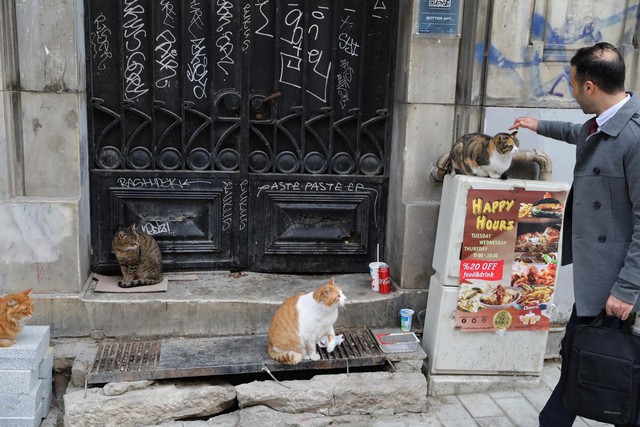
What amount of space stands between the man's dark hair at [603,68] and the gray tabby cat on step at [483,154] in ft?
3.83

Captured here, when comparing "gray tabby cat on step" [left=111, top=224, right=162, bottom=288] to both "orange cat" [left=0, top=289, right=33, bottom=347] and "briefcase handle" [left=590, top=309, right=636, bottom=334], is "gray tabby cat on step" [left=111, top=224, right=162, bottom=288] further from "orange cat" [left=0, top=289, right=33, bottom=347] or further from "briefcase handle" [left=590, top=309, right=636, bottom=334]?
"briefcase handle" [left=590, top=309, right=636, bottom=334]

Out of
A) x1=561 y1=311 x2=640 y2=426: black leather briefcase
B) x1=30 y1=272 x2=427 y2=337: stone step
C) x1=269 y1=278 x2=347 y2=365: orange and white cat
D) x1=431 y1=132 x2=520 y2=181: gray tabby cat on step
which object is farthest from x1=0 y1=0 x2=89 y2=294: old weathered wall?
x1=561 y1=311 x2=640 y2=426: black leather briefcase

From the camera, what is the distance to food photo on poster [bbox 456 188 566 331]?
4.59m

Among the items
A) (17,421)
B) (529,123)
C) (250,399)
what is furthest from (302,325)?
(529,123)

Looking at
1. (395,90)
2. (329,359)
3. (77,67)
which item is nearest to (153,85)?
(77,67)

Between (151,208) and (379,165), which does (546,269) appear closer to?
(379,165)

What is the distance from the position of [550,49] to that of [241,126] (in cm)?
234

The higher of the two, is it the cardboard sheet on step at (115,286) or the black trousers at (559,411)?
the cardboard sheet on step at (115,286)

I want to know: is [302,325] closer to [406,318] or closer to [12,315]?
[406,318]

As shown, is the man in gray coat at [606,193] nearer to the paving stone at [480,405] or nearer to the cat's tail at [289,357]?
the paving stone at [480,405]

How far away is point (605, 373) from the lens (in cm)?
338

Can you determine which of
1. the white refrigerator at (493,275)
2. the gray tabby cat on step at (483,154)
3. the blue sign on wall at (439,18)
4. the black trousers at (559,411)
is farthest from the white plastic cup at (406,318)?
the blue sign on wall at (439,18)

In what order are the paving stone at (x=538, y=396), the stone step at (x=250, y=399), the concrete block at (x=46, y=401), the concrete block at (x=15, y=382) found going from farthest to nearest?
1. the paving stone at (x=538, y=396)
2. the concrete block at (x=46, y=401)
3. the stone step at (x=250, y=399)
4. the concrete block at (x=15, y=382)

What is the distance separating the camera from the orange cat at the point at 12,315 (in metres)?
4.14
